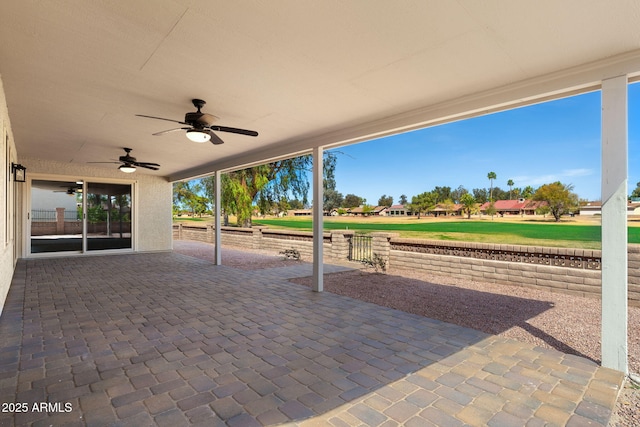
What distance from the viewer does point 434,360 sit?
8.80ft

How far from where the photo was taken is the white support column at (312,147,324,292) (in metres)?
5.18

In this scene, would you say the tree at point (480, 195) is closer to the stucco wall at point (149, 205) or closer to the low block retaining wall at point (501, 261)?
the low block retaining wall at point (501, 261)

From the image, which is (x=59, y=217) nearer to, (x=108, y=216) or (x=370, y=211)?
(x=108, y=216)

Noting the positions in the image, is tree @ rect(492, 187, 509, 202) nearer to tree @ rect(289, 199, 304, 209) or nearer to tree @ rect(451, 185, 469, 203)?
tree @ rect(451, 185, 469, 203)

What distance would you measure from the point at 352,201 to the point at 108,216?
7.78 meters

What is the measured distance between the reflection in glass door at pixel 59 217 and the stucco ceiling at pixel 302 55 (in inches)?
227

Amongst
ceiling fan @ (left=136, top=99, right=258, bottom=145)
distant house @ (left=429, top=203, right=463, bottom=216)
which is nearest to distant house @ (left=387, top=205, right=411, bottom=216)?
distant house @ (left=429, top=203, right=463, bottom=216)

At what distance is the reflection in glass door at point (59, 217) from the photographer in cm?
883

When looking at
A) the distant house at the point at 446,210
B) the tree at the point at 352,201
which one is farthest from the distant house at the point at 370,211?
the distant house at the point at 446,210

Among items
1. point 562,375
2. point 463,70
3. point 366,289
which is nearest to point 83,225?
point 366,289

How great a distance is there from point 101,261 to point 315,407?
323 inches

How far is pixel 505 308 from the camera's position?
4199 mm

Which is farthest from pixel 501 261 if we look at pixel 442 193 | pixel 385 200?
pixel 385 200

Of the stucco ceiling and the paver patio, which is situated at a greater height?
the stucco ceiling
